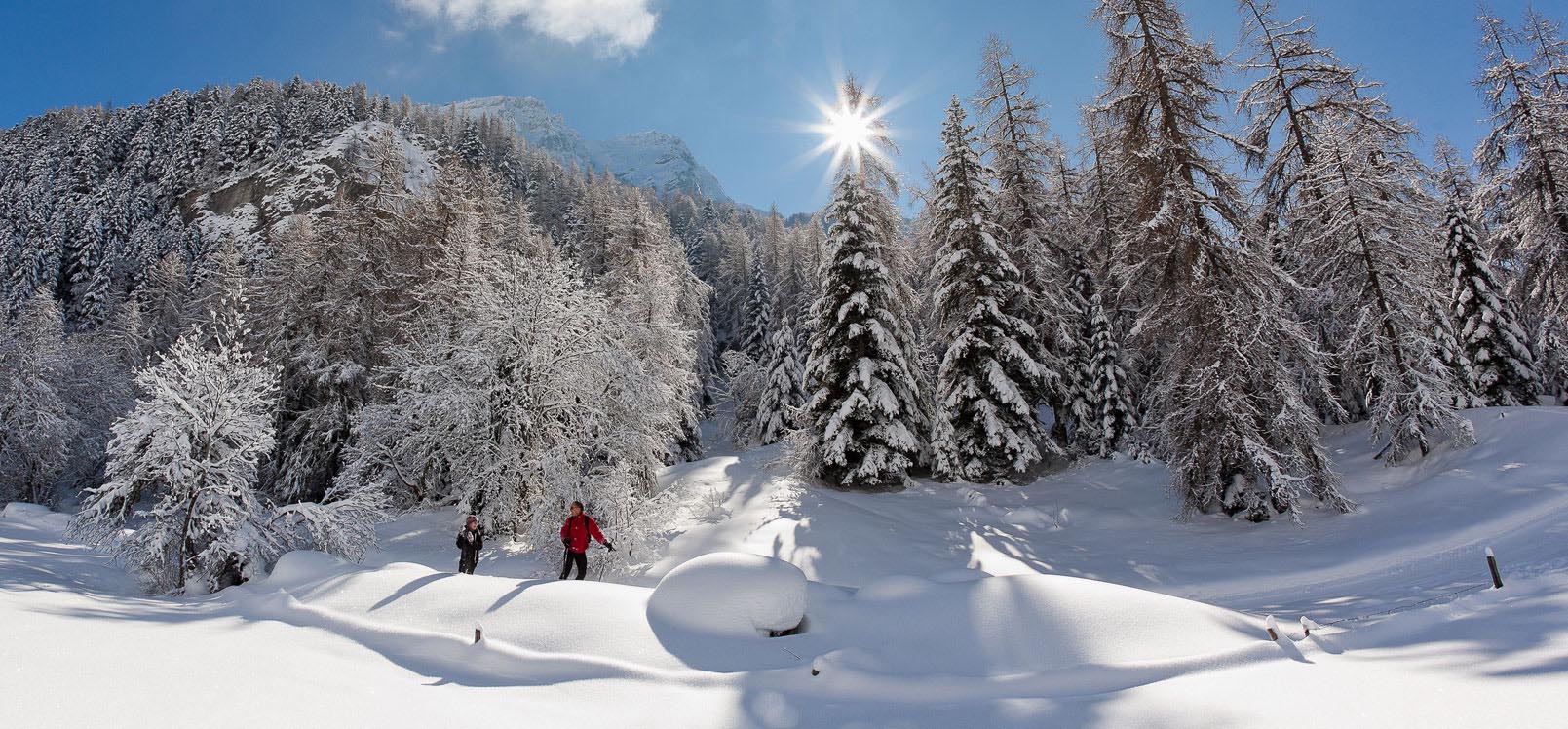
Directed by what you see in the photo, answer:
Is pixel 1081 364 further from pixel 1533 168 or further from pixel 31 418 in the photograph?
pixel 31 418

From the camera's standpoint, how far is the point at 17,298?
60.4 m

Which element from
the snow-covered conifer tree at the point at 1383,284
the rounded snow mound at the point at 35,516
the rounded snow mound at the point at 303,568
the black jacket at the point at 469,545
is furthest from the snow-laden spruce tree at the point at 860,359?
the rounded snow mound at the point at 35,516

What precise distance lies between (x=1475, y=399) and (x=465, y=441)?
87.2 ft

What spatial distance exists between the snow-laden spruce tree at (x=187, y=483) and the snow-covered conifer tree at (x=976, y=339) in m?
16.7

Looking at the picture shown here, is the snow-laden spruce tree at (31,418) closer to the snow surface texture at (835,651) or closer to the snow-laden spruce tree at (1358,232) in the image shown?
the snow surface texture at (835,651)

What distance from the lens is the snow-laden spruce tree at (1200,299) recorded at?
1370 cm

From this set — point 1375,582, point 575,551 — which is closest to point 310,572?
point 575,551

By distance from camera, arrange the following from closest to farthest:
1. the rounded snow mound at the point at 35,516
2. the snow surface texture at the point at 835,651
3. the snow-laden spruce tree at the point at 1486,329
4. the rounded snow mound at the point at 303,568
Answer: the snow surface texture at the point at 835,651, the rounded snow mound at the point at 303,568, the rounded snow mound at the point at 35,516, the snow-laden spruce tree at the point at 1486,329

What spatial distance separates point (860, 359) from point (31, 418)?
122 ft

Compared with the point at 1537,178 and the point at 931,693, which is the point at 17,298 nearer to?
the point at 931,693

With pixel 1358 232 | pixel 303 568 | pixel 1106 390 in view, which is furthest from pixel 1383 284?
pixel 303 568

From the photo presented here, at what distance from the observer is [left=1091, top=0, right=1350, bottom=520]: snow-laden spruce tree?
13.7m

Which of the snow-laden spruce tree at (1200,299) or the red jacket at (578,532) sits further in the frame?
the snow-laden spruce tree at (1200,299)

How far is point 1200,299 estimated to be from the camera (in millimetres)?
14352
